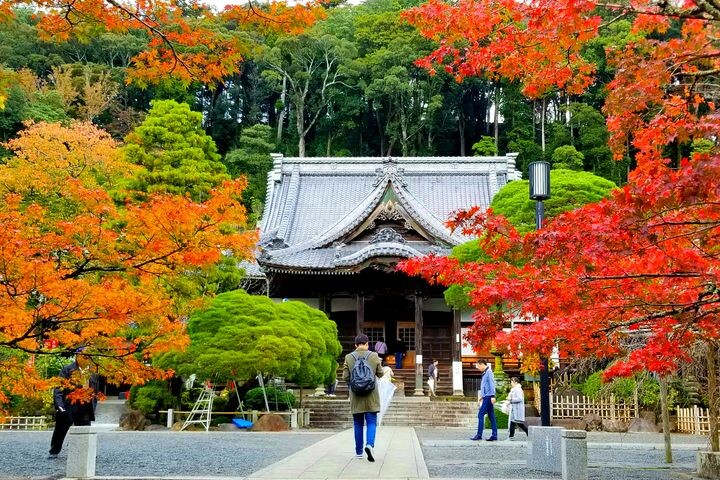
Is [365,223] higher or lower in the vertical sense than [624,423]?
higher

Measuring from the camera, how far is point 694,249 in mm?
7125

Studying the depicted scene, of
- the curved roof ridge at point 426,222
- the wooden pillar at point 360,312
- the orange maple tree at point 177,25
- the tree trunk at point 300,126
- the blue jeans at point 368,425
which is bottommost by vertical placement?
the blue jeans at point 368,425

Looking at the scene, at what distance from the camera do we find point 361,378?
350 inches

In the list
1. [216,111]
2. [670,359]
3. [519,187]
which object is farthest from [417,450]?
[216,111]

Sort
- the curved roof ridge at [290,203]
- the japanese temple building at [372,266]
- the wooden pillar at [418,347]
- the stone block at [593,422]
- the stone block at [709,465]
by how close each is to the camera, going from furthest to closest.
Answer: the curved roof ridge at [290,203] < the japanese temple building at [372,266] < the wooden pillar at [418,347] < the stone block at [593,422] < the stone block at [709,465]

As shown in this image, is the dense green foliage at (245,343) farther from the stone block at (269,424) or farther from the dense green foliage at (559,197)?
the dense green foliage at (559,197)

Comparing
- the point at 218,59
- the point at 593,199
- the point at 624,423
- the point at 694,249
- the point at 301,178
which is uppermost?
the point at 301,178

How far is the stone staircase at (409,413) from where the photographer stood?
71.1 ft

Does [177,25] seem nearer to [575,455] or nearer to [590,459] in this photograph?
[575,455]

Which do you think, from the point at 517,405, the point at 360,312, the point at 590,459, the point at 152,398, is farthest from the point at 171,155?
the point at 590,459

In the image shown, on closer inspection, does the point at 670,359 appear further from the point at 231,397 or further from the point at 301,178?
the point at 301,178

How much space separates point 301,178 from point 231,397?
52.7ft

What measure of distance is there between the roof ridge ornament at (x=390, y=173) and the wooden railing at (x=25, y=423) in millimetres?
14520

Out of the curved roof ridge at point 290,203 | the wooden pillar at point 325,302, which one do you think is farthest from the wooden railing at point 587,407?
Answer: the curved roof ridge at point 290,203
